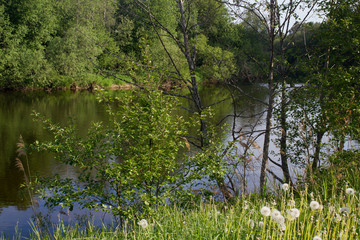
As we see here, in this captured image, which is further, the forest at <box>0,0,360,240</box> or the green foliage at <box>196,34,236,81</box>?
the green foliage at <box>196,34,236,81</box>

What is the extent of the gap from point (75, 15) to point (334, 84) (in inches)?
1655

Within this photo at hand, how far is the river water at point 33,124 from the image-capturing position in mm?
10352

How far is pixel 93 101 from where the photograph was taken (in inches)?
1251

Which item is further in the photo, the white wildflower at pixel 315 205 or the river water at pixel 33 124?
the river water at pixel 33 124

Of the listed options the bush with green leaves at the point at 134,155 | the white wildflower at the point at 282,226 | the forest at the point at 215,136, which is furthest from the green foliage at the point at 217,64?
the white wildflower at the point at 282,226

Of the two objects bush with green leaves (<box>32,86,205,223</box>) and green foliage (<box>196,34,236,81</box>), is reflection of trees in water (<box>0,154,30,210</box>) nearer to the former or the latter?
bush with green leaves (<box>32,86,205,223</box>)

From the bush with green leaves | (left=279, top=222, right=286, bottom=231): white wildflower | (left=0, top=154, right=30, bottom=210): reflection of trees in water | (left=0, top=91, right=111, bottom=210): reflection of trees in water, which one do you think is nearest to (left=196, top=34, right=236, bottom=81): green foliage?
the bush with green leaves

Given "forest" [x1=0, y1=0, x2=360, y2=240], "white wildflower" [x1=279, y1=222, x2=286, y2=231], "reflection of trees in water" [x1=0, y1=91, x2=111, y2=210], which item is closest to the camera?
"white wildflower" [x1=279, y1=222, x2=286, y2=231]

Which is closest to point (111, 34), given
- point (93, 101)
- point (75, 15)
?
point (75, 15)

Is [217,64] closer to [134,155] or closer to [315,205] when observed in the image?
[134,155]

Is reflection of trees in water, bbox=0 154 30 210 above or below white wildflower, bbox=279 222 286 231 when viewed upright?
below

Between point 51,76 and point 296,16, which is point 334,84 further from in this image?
point 51,76

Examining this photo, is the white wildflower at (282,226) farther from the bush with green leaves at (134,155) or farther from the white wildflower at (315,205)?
the bush with green leaves at (134,155)

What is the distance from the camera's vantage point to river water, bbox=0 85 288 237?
34.0ft
